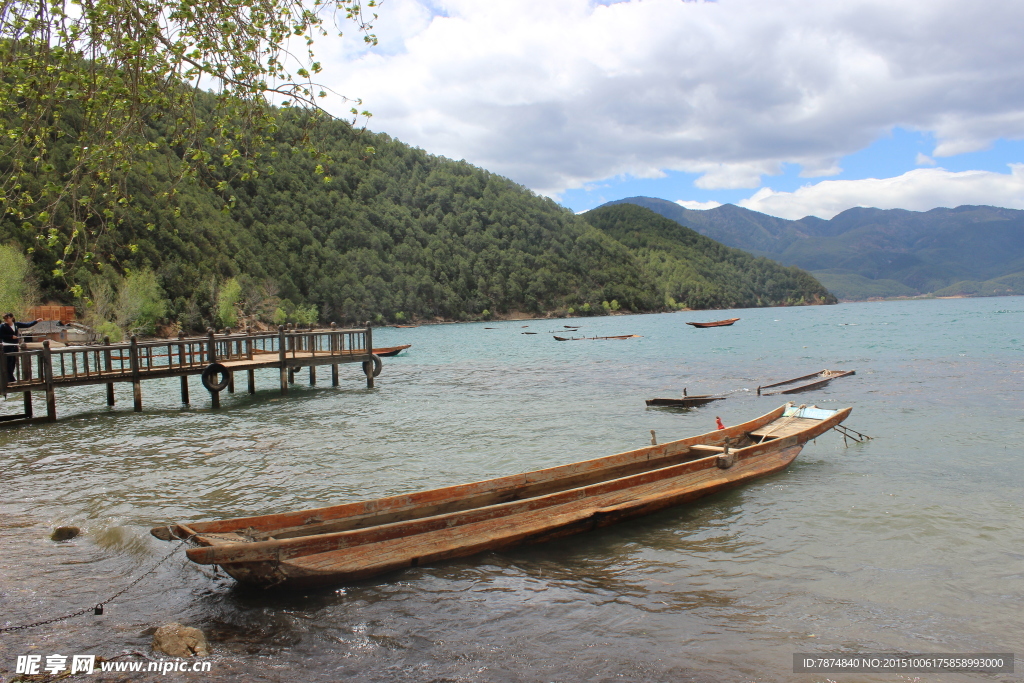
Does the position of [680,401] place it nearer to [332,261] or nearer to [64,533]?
[64,533]

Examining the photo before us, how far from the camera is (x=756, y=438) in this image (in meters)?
13.6

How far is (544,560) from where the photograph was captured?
8.34m

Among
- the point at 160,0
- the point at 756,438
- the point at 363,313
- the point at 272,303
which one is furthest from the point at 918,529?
the point at 363,313

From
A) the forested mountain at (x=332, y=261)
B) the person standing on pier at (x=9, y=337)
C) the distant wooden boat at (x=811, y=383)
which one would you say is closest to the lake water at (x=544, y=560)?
the person standing on pier at (x=9, y=337)

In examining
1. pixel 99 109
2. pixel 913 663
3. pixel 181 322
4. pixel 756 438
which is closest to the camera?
pixel 913 663

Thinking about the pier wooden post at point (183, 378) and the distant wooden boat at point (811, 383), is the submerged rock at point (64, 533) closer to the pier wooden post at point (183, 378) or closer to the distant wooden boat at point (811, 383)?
the pier wooden post at point (183, 378)

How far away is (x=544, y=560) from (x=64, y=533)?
720 cm

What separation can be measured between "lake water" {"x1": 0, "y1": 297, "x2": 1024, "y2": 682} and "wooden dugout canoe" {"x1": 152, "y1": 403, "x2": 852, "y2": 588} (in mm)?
350

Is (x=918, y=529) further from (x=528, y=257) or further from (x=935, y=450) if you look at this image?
(x=528, y=257)

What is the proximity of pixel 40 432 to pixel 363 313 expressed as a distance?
12867 centimetres

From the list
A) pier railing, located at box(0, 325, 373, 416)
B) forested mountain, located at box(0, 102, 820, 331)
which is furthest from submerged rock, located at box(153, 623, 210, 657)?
forested mountain, located at box(0, 102, 820, 331)

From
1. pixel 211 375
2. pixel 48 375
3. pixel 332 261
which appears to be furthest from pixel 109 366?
pixel 332 261

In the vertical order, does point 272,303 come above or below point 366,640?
above

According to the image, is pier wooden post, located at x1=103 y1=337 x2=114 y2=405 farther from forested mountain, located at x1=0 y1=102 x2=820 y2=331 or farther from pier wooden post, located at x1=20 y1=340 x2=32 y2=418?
forested mountain, located at x1=0 y1=102 x2=820 y2=331
